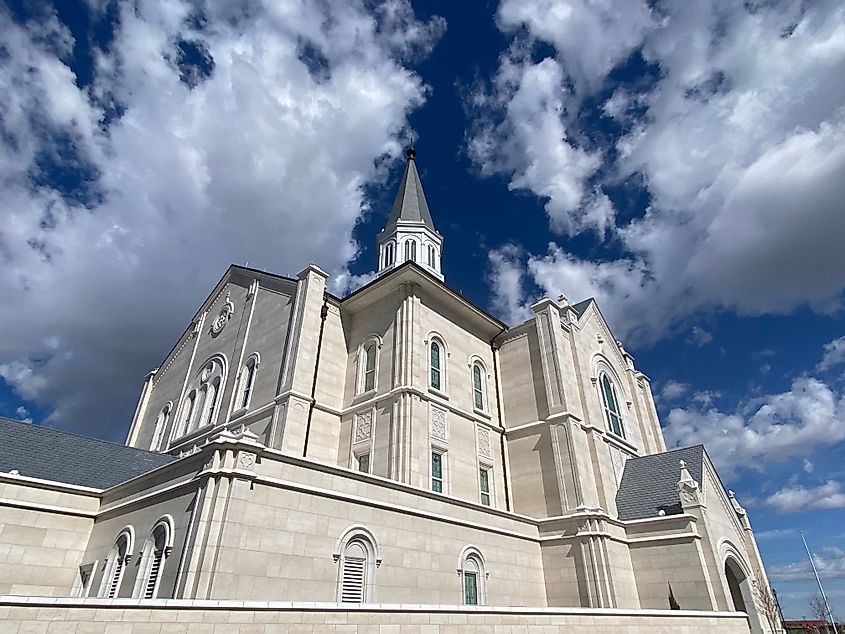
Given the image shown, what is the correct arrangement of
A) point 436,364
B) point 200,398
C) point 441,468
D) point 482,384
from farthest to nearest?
1. point 200,398
2. point 482,384
3. point 436,364
4. point 441,468

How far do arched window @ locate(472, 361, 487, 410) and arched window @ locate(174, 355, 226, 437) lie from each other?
41.7 feet

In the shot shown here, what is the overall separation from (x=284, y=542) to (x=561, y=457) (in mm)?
13818

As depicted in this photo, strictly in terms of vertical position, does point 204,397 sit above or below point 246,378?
above

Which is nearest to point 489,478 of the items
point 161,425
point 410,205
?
point 161,425

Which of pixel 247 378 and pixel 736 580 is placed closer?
pixel 736 580

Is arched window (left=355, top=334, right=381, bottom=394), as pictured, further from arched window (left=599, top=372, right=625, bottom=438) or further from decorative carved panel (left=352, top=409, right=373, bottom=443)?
arched window (left=599, top=372, right=625, bottom=438)

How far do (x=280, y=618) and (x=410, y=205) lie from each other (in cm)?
3491

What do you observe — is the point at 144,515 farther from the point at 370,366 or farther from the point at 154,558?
the point at 370,366

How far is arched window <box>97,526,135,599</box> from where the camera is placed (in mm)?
13312

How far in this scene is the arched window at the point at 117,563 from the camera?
13312 mm

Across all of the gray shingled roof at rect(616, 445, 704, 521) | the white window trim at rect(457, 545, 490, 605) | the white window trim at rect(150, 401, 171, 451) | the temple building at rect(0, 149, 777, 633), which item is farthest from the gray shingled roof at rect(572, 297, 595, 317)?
the white window trim at rect(150, 401, 171, 451)

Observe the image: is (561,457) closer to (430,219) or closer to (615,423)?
(615,423)

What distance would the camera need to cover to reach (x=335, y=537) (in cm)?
1339

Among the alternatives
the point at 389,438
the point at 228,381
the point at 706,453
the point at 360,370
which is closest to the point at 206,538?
the point at 389,438
